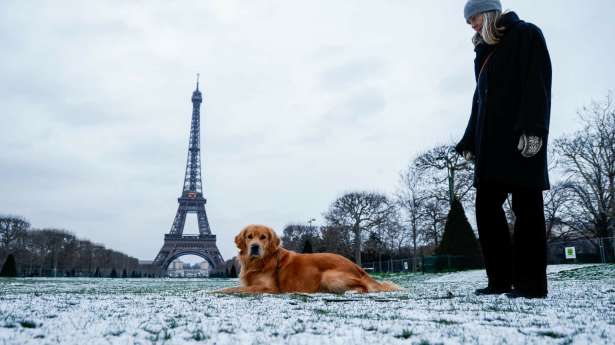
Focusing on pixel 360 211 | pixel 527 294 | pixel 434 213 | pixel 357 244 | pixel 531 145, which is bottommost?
pixel 527 294

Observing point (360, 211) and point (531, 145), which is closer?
point (531, 145)

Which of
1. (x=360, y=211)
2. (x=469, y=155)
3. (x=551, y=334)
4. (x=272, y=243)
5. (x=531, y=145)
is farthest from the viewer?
(x=360, y=211)

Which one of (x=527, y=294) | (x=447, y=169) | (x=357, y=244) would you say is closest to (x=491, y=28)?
(x=527, y=294)

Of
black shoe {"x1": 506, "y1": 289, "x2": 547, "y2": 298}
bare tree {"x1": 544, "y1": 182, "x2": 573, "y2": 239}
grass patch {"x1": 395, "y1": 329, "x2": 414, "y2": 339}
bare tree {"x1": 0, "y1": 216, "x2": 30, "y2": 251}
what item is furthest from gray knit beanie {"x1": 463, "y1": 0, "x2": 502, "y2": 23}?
bare tree {"x1": 0, "y1": 216, "x2": 30, "y2": 251}

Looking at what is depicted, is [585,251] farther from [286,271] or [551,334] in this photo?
[551,334]

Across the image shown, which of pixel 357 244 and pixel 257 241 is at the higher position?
pixel 357 244

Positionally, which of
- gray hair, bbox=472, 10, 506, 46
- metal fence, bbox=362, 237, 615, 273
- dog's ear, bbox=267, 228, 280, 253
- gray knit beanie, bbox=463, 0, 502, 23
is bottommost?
metal fence, bbox=362, 237, 615, 273

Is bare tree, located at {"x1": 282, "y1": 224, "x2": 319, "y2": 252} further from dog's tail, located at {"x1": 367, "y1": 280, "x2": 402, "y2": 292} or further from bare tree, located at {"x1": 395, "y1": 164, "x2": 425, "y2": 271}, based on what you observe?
dog's tail, located at {"x1": 367, "y1": 280, "x2": 402, "y2": 292}

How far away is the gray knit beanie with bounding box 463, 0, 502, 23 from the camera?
3520mm

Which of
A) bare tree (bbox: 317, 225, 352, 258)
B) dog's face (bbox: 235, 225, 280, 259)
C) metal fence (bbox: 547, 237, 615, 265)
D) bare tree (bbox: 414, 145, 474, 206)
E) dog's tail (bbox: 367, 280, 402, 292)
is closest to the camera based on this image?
dog's tail (bbox: 367, 280, 402, 292)

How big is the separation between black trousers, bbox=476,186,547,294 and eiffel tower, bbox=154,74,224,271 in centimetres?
5972

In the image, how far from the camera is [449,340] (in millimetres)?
1491

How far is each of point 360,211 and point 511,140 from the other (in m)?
37.3

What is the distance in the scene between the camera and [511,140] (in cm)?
326
